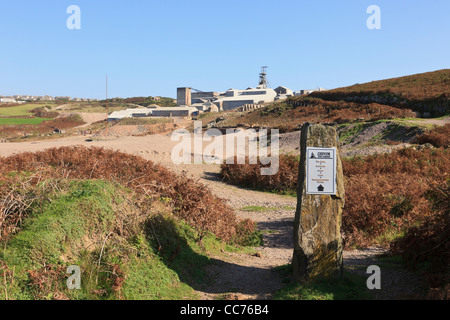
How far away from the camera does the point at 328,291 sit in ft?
17.4

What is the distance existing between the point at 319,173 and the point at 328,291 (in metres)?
1.63

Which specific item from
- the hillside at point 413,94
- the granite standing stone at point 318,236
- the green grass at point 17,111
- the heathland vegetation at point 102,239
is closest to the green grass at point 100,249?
the heathland vegetation at point 102,239

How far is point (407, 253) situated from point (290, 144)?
72.1 ft

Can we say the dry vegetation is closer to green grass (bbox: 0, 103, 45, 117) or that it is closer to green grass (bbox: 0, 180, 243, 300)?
green grass (bbox: 0, 180, 243, 300)

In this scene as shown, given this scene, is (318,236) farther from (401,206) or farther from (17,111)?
(17,111)

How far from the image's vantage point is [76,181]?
6.76m

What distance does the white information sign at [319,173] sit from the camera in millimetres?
5715

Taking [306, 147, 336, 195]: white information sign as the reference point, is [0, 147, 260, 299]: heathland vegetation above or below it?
below

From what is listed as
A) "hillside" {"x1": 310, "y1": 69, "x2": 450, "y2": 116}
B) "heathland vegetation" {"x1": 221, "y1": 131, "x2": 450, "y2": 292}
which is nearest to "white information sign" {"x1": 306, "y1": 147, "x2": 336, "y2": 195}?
"heathland vegetation" {"x1": 221, "y1": 131, "x2": 450, "y2": 292}

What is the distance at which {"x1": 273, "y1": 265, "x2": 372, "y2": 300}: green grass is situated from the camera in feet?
16.9

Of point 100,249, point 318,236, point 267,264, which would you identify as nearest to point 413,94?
point 267,264

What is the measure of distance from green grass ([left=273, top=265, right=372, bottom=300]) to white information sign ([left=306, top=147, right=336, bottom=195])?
1287 mm
